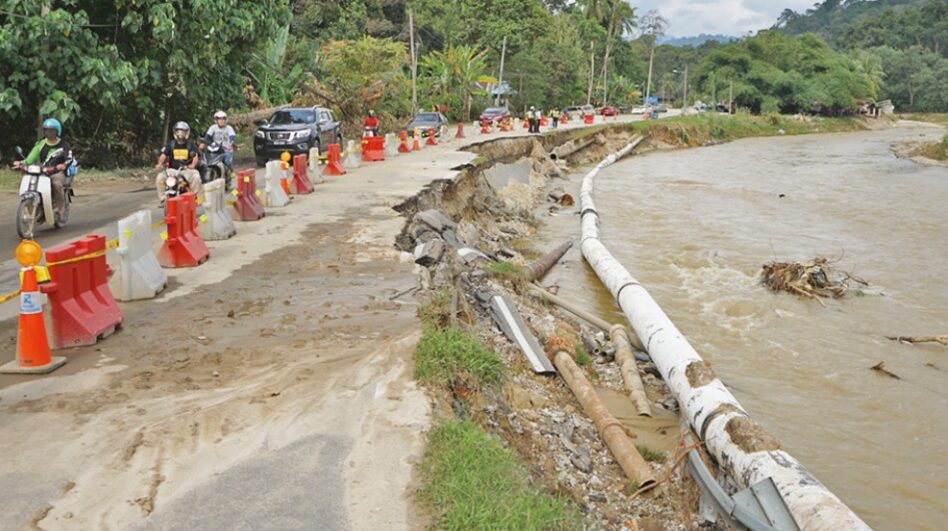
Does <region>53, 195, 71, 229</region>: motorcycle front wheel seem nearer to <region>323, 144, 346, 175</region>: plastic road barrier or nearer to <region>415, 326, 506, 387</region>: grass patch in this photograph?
<region>415, 326, 506, 387</region>: grass patch

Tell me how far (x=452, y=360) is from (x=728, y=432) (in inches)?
103

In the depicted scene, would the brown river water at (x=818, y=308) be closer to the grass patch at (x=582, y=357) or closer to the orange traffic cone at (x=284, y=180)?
the grass patch at (x=582, y=357)

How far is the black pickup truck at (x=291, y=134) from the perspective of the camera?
24.0 m

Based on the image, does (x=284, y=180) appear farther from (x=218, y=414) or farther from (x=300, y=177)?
(x=218, y=414)

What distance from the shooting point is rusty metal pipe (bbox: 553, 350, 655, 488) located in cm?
711

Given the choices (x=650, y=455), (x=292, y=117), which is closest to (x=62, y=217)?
(x=650, y=455)

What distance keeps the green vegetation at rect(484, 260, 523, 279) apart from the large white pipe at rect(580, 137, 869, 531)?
1.88 meters

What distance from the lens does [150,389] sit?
21.8 feet

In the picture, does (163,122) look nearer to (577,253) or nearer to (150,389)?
(577,253)

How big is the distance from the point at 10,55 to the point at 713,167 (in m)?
34.2

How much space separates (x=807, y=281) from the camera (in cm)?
1559

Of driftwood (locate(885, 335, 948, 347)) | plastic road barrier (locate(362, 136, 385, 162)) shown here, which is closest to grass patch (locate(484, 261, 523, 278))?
driftwood (locate(885, 335, 948, 347))

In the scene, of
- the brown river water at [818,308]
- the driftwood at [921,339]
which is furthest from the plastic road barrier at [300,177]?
the driftwood at [921,339]

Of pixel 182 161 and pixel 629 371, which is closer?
pixel 629 371
